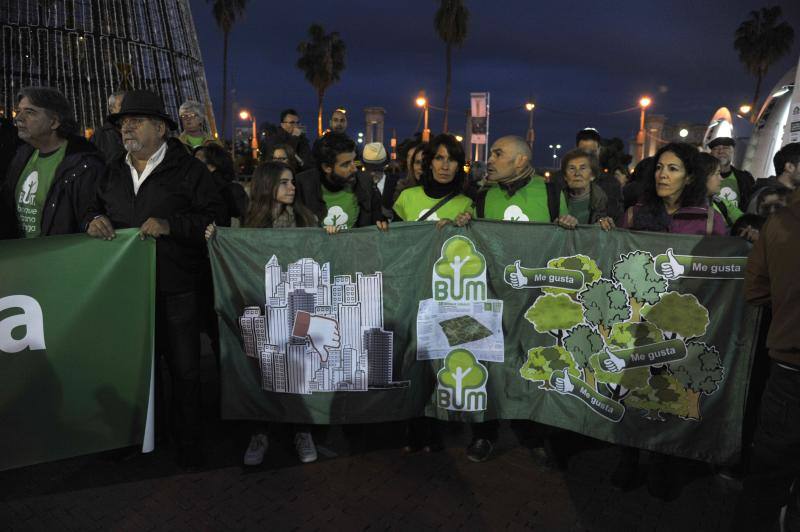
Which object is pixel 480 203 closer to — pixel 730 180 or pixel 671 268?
pixel 671 268

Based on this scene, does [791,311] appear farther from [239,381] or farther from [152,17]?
[152,17]

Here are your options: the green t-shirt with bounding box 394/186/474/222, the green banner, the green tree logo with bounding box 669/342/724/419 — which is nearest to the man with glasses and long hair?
the green t-shirt with bounding box 394/186/474/222

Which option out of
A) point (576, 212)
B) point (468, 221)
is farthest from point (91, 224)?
point (576, 212)

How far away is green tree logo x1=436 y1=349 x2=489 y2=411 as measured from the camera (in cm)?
379

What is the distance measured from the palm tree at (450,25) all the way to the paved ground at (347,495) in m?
37.1

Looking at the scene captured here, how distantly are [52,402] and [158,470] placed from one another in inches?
32.5

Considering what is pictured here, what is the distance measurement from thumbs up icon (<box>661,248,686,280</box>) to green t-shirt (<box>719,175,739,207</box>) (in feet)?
11.9

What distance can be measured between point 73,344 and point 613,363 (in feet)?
11.1

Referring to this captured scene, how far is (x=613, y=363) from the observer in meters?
3.56

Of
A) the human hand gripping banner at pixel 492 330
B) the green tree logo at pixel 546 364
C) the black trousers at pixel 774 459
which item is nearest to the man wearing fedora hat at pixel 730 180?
the human hand gripping banner at pixel 492 330

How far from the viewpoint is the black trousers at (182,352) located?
12.4 feet

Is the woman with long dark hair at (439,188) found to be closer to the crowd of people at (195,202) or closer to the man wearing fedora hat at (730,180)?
the crowd of people at (195,202)

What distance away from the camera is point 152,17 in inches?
1212

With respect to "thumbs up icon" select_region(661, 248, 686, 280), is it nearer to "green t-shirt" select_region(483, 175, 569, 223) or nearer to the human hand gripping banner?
the human hand gripping banner
